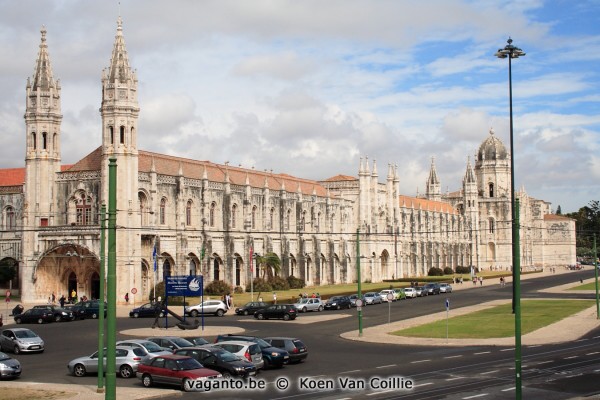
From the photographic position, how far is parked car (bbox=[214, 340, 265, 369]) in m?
31.7

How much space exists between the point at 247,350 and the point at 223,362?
2.10 m

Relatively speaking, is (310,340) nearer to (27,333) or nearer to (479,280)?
(27,333)

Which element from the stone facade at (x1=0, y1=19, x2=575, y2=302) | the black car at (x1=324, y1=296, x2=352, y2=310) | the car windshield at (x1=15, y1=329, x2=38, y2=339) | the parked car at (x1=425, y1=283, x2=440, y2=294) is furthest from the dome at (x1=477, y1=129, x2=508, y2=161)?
the car windshield at (x1=15, y1=329, x2=38, y2=339)

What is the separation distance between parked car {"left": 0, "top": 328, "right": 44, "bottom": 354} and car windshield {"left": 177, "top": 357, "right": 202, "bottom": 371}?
13676 mm

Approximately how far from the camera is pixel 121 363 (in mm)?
31406

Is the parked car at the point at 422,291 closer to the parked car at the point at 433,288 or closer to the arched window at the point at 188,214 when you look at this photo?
the parked car at the point at 433,288

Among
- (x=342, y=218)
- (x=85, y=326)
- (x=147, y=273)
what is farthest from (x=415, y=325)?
(x=342, y=218)

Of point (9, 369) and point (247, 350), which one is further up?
point (247, 350)

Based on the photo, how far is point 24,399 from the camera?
26.1 metres

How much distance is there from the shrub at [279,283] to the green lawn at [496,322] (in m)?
26.9

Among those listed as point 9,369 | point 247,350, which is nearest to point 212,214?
point 247,350

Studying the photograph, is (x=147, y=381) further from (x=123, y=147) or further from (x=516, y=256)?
(x=123, y=147)

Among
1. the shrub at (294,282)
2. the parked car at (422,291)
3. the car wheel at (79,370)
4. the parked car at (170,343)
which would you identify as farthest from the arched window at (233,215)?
the car wheel at (79,370)

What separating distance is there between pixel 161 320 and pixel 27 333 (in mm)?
17179
